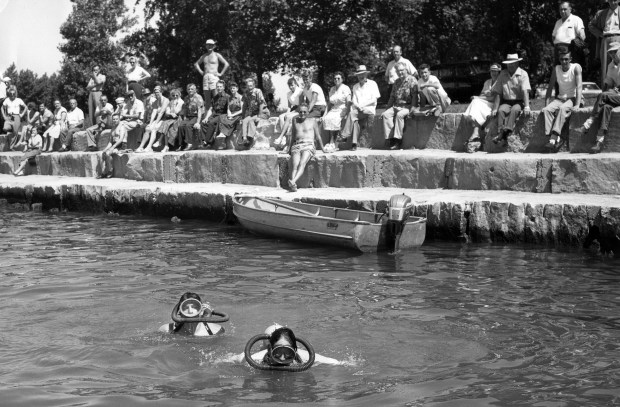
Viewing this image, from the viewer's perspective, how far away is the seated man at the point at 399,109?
18094 millimetres

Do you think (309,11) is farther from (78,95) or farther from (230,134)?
(78,95)

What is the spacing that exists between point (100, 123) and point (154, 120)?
3.33 meters

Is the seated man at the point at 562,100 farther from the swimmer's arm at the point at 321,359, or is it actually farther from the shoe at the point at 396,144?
the swimmer's arm at the point at 321,359

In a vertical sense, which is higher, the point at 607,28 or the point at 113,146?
the point at 607,28

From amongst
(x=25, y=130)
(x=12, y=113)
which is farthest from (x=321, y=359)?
(x=12, y=113)

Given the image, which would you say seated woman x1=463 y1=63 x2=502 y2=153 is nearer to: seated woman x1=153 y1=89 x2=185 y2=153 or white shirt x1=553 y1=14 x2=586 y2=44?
white shirt x1=553 y1=14 x2=586 y2=44

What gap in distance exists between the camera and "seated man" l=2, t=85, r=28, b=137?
29453 millimetres

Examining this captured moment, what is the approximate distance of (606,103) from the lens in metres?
15.3

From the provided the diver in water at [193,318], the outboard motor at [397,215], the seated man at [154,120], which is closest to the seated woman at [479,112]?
the outboard motor at [397,215]

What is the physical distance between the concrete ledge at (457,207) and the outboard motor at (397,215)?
791 millimetres

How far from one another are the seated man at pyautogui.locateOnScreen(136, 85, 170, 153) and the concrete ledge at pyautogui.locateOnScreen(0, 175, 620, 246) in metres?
1.88

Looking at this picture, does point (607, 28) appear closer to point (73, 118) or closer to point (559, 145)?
point (559, 145)

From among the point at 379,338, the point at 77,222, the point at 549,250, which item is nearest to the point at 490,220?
the point at 549,250

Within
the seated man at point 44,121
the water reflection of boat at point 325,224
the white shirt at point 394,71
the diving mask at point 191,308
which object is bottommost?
the diving mask at point 191,308
